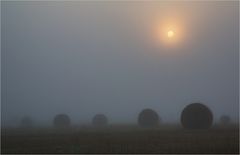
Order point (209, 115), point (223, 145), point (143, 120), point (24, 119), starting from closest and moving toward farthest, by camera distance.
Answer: point (223, 145)
point (209, 115)
point (143, 120)
point (24, 119)

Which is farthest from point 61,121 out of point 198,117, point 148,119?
point 198,117

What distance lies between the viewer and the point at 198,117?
3030cm

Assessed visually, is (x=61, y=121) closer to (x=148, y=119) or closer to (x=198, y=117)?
(x=148, y=119)

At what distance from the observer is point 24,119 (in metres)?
60.5

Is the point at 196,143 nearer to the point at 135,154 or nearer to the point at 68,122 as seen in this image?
the point at 135,154

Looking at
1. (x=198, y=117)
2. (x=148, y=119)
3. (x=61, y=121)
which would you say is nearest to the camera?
(x=198, y=117)

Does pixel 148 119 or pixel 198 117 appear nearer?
pixel 198 117

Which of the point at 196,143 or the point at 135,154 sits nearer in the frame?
the point at 135,154

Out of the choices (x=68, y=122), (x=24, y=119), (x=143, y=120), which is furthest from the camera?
(x=24, y=119)

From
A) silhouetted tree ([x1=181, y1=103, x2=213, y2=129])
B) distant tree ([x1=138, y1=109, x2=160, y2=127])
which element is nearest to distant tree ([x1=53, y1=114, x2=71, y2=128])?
distant tree ([x1=138, y1=109, x2=160, y2=127])

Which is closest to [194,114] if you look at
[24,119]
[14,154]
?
[14,154]

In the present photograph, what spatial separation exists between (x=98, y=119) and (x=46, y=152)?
126ft

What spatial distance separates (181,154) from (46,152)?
5.92 meters

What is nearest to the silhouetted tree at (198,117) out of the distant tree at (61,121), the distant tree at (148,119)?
the distant tree at (148,119)
